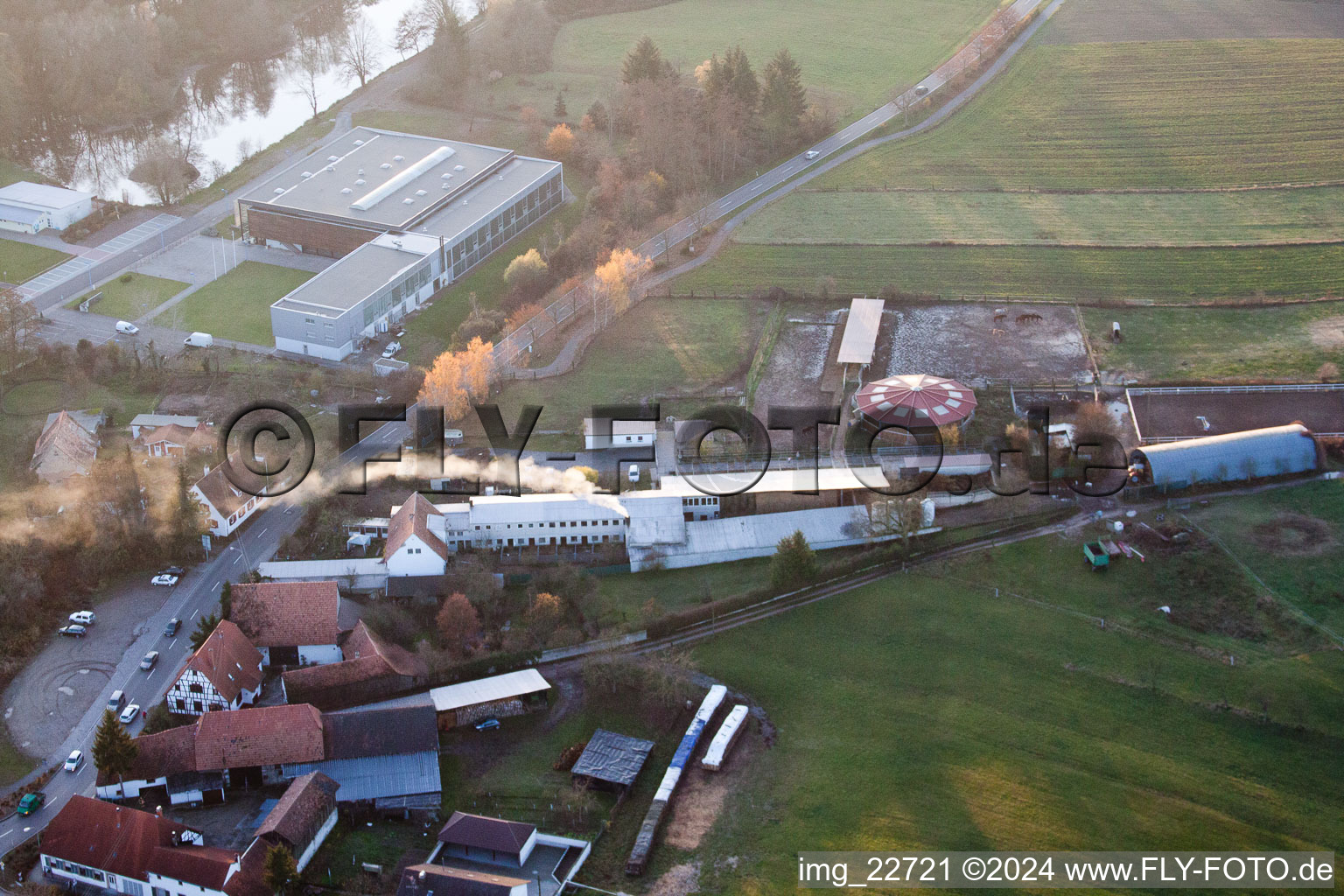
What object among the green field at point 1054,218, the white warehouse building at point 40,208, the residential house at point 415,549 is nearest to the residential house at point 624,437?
the residential house at point 415,549

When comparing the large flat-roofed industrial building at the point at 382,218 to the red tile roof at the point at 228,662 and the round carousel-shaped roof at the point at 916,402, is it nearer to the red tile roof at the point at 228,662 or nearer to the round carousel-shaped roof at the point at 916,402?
the red tile roof at the point at 228,662

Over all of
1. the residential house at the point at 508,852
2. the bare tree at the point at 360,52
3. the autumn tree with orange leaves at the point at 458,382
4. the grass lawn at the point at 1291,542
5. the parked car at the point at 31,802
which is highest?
the bare tree at the point at 360,52

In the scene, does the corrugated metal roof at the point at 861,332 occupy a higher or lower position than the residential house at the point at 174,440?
higher

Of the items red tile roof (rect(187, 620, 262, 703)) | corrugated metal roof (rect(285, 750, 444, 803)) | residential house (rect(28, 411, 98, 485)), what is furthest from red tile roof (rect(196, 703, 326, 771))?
residential house (rect(28, 411, 98, 485))

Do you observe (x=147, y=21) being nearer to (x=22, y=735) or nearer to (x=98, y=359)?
(x=98, y=359)

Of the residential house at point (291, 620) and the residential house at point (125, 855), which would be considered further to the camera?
the residential house at point (291, 620)
